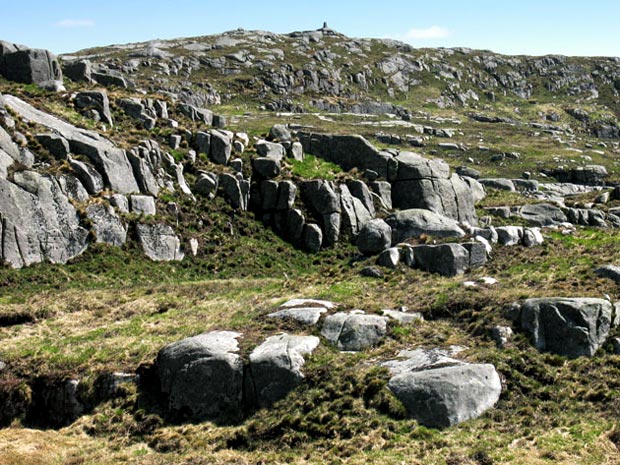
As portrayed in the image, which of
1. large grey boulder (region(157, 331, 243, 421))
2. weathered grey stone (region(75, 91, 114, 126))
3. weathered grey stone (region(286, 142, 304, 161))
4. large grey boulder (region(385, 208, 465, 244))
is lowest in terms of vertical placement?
large grey boulder (region(157, 331, 243, 421))

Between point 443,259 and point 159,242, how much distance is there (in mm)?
24928

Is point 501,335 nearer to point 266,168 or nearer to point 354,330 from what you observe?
point 354,330

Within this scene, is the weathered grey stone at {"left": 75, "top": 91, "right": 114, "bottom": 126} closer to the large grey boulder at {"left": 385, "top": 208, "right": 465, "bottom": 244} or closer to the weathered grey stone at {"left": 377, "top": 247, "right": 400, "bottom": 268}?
the large grey boulder at {"left": 385, "top": 208, "right": 465, "bottom": 244}

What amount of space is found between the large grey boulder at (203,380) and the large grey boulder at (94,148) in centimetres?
2553

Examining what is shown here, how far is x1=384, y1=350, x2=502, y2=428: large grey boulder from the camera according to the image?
23.1m

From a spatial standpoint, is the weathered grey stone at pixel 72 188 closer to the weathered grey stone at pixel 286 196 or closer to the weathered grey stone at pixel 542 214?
the weathered grey stone at pixel 286 196

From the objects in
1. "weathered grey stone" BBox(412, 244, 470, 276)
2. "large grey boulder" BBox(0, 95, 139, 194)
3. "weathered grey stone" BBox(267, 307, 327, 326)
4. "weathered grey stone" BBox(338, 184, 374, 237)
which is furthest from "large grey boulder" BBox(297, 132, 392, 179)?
"weathered grey stone" BBox(267, 307, 327, 326)

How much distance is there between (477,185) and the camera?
236 feet

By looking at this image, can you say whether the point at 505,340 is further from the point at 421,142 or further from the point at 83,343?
the point at 421,142

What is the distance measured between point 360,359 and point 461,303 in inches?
367

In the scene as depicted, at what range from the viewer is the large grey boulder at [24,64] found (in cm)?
6238

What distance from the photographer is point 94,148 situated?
48812mm

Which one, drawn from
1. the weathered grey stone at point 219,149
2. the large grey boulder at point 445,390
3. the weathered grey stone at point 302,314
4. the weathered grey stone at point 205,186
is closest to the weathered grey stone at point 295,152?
the weathered grey stone at point 219,149

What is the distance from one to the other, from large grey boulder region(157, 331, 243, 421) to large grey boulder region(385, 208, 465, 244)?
27.6 metres
